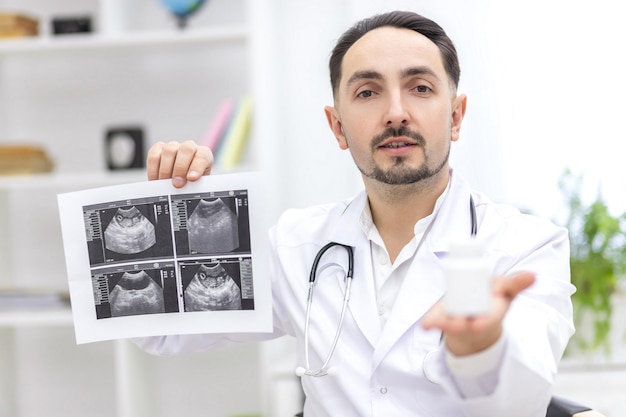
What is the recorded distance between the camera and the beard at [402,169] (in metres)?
1.31

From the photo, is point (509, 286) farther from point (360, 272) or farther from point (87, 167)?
point (87, 167)

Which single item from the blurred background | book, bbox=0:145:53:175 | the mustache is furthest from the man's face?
book, bbox=0:145:53:175

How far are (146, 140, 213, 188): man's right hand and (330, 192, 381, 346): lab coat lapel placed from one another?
0.29 m

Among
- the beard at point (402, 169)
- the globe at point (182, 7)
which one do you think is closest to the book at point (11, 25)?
the globe at point (182, 7)

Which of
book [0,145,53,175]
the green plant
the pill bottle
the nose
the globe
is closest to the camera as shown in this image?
the pill bottle

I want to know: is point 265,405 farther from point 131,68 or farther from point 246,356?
point 131,68

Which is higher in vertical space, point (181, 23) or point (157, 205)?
point (181, 23)

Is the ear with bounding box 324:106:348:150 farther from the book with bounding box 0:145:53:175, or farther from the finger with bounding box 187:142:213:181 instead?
the book with bounding box 0:145:53:175

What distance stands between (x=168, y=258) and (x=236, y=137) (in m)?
1.16

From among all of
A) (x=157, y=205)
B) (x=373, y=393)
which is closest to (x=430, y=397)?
(x=373, y=393)

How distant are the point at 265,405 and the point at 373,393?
3.91 ft

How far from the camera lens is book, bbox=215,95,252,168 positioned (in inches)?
96.3

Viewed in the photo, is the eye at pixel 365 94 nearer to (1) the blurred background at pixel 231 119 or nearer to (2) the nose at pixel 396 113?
(2) the nose at pixel 396 113

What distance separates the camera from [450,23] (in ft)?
8.15
